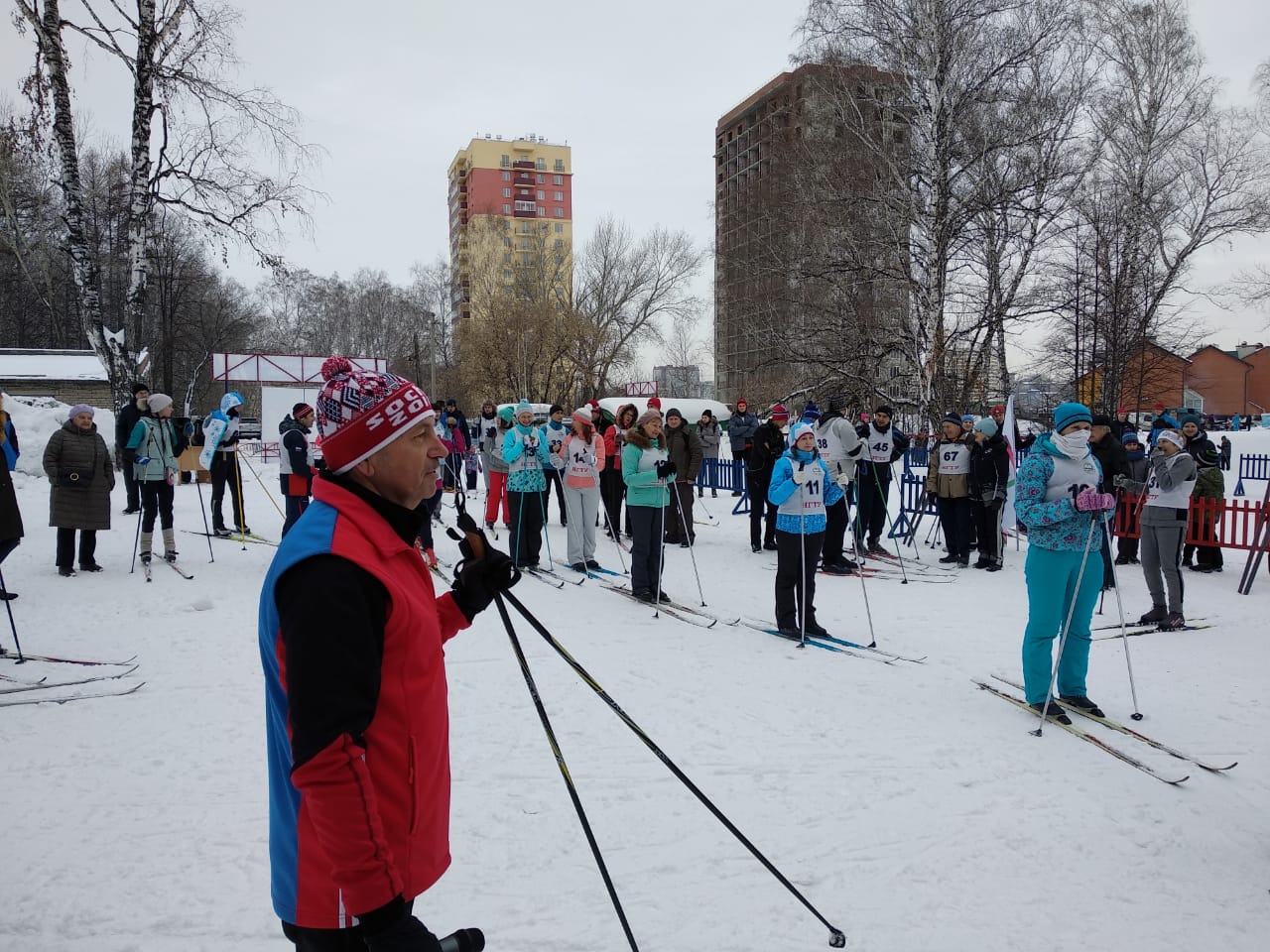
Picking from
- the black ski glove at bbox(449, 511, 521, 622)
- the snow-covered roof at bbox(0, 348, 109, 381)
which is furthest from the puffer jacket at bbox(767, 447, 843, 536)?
the snow-covered roof at bbox(0, 348, 109, 381)

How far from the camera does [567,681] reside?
18.1 ft

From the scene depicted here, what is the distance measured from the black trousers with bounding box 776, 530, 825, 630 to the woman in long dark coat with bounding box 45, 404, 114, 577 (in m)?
7.22

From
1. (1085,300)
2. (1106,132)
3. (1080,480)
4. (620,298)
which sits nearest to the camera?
(1080,480)

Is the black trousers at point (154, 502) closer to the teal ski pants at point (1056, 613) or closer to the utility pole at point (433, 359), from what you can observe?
the teal ski pants at point (1056, 613)

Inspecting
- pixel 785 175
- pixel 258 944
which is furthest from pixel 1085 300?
pixel 258 944

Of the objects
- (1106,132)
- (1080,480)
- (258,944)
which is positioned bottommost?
(258,944)

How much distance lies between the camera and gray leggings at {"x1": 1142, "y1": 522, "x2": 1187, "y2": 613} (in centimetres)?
717

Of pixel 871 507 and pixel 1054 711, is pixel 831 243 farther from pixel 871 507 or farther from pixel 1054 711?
pixel 1054 711

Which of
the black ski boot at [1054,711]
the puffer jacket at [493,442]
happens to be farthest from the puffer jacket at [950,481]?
the puffer jacket at [493,442]

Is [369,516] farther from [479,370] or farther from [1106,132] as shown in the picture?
[479,370]

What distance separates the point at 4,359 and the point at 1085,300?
3568 centimetres

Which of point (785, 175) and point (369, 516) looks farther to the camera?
point (785, 175)

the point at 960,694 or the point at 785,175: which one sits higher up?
the point at 785,175

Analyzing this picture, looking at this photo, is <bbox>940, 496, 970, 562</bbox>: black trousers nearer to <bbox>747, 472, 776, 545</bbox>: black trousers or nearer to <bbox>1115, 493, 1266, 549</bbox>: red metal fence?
<bbox>1115, 493, 1266, 549</bbox>: red metal fence
